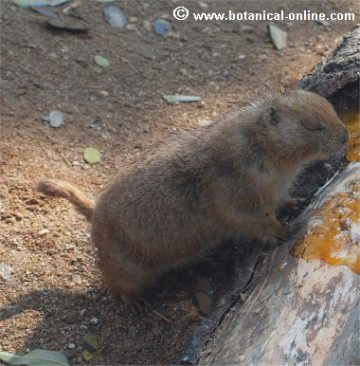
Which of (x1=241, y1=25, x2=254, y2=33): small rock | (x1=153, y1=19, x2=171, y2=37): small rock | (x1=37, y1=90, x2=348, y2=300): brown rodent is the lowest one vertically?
(x1=153, y1=19, x2=171, y2=37): small rock

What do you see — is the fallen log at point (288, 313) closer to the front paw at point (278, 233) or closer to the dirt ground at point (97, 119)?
the front paw at point (278, 233)

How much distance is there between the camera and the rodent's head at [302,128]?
3.96 m

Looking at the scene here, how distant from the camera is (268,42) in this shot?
23.8 ft

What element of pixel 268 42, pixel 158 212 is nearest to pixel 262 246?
pixel 158 212

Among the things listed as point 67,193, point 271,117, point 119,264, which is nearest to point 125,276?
point 119,264

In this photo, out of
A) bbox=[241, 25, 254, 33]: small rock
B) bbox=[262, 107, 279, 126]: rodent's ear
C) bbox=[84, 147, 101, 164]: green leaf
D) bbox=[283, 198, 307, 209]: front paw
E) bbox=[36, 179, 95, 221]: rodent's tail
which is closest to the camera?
bbox=[262, 107, 279, 126]: rodent's ear

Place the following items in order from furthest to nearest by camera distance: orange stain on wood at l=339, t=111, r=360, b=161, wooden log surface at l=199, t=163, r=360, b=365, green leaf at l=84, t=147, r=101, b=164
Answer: green leaf at l=84, t=147, r=101, b=164 < orange stain on wood at l=339, t=111, r=360, b=161 < wooden log surface at l=199, t=163, r=360, b=365

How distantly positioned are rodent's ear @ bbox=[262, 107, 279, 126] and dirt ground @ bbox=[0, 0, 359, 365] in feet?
4.07

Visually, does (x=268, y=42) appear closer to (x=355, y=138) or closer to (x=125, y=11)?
(x=125, y=11)

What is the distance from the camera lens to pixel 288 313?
3176 mm

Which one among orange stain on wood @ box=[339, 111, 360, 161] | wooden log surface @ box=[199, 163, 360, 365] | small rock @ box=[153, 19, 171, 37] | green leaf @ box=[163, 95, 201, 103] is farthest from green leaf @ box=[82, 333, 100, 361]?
small rock @ box=[153, 19, 171, 37]

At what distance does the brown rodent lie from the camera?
4031 millimetres

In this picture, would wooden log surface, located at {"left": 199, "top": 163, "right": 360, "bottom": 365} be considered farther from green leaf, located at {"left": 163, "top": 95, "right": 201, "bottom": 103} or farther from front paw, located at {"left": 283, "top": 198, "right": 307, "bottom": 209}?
green leaf, located at {"left": 163, "top": 95, "right": 201, "bottom": 103}

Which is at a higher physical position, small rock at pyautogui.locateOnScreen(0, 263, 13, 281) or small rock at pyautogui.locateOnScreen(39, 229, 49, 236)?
small rock at pyautogui.locateOnScreen(39, 229, 49, 236)
